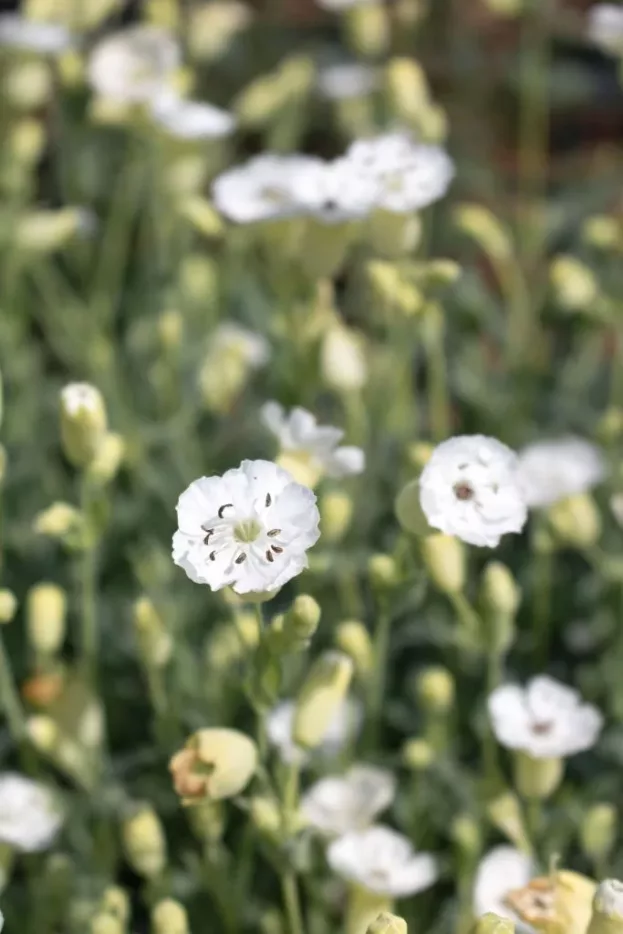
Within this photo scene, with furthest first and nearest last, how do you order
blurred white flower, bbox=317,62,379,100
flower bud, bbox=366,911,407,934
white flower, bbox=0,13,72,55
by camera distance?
blurred white flower, bbox=317,62,379,100, white flower, bbox=0,13,72,55, flower bud, bbox=366,911,407,934

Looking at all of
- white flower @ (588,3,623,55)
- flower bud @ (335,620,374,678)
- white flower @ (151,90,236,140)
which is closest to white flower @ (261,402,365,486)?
flower bud @ (335,620,374,678)

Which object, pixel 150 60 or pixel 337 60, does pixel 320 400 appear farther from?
pixel 337 60

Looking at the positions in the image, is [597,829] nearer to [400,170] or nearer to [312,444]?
[312,444]

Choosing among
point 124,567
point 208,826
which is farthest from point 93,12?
point 208,826

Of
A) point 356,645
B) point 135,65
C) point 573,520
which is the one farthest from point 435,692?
point 135,65

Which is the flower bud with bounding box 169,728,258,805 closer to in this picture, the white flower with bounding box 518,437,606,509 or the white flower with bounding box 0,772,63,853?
the white flower with bounding box 0,772,63,853

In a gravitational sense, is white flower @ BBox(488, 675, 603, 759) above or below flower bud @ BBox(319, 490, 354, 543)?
below
